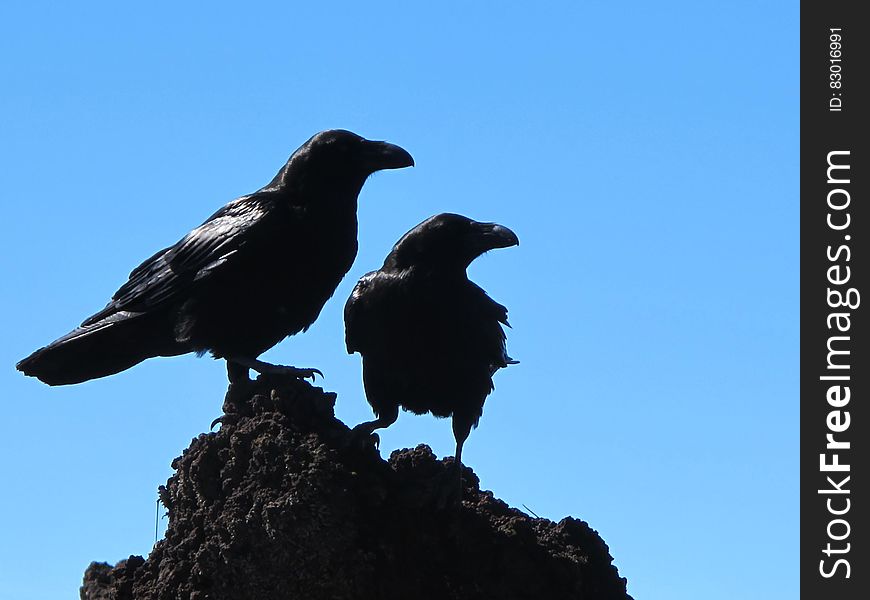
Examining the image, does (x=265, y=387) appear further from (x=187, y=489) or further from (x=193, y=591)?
(x=193, y=591)

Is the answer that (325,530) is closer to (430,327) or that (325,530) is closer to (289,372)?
(289,372)

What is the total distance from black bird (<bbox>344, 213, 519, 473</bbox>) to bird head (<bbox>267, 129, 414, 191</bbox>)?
2.23 ft

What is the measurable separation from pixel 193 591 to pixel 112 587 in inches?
34.5

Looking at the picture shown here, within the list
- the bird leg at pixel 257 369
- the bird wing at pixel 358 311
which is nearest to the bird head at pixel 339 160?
the bird wing at pixel 358 311

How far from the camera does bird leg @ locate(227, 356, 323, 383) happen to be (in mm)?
9242

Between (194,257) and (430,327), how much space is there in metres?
1.84

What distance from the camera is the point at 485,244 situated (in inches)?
429

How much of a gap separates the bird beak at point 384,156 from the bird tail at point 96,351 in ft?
6.65

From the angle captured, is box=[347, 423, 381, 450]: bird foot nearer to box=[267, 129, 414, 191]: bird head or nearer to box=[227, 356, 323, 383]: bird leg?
box=[227, 356, 323, 383]: bird leg

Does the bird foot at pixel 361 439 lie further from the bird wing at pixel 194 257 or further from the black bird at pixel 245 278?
the bird wing at pixel 194 257

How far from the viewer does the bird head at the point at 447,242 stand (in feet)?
35.3

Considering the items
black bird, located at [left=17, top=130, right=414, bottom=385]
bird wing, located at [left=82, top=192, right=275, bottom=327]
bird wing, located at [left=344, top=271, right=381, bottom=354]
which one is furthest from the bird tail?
bird wing, located at [left=344, top=271, right=381, bottom=354]

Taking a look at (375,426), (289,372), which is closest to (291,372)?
(289,372)

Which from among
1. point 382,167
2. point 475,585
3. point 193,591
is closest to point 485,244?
point 382,167
